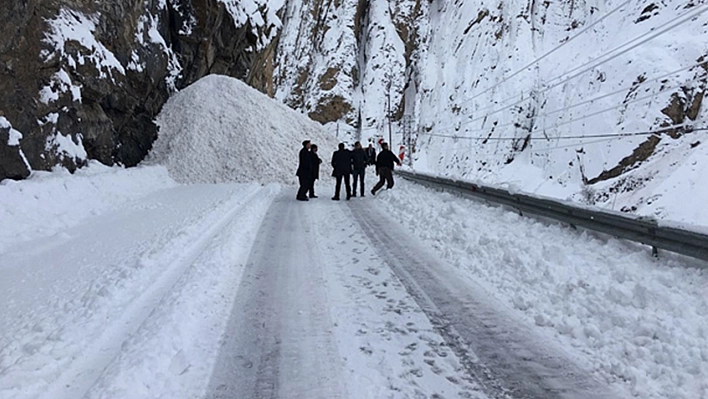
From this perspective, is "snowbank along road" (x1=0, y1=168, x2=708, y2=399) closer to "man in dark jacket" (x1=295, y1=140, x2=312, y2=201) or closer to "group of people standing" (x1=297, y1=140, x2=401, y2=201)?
"man in dark jacket" (x1=295, y1=140, x2=312, y2=201)

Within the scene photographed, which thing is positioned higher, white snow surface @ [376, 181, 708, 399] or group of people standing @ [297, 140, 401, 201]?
group of people standing @ [297, 140, 401, 201]

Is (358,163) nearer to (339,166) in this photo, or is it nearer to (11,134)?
(339,166)

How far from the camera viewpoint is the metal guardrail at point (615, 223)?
4.31m

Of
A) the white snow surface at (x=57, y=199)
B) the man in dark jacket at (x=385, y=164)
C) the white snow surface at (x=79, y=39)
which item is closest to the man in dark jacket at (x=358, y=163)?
the man in dark jacket at (x=385, y=164)

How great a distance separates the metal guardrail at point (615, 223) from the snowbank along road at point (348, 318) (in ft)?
0.61

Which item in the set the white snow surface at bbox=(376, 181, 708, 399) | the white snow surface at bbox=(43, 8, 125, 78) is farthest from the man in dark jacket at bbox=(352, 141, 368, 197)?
the white snow surface at bbox=(43, 8, 125, 78)

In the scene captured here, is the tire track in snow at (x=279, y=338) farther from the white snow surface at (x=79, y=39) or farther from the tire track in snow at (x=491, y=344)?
the white snow surface at (x=79, y=39)

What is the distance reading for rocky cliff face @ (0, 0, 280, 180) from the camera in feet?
27.9

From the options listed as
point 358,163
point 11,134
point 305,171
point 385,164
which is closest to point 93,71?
point 11,134

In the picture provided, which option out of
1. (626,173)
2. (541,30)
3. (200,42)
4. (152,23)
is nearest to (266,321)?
(152,23)

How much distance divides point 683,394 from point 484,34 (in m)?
44.2

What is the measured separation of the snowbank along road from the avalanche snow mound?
9051mm

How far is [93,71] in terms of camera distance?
11.6m

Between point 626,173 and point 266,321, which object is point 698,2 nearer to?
point 626,173
